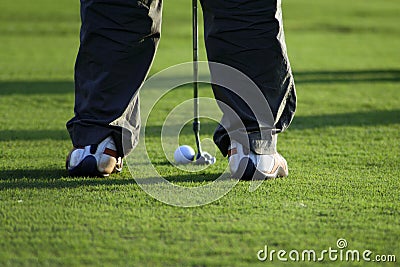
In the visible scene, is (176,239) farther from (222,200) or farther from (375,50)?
(375,50)

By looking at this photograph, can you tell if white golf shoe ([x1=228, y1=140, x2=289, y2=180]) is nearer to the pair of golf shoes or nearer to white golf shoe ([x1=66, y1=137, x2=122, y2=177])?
the pair of golf shoes

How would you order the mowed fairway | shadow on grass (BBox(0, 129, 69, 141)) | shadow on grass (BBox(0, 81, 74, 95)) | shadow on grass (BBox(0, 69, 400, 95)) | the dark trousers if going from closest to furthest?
1. the mowed fairway
2. the dark trousers
3. shadow on grass (BBox(0, 129, 69, 141))
4. shadow on grass (BBox(0, 81, 74, 95))
5. shadow on grass (BBox(0, 69, 400, 95))

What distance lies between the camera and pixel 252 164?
3.71 meters

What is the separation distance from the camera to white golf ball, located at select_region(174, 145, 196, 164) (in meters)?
4.11

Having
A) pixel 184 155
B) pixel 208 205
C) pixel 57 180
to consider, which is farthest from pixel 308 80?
pixel 208 205

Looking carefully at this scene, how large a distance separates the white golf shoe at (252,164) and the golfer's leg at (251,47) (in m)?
0.06

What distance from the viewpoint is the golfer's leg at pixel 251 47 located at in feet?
12.0

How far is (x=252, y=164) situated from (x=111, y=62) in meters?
0.76

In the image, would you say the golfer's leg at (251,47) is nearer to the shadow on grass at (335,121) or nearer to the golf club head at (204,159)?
the golf club head at (204,159)

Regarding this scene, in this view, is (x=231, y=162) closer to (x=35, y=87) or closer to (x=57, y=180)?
(x=57, y=180)

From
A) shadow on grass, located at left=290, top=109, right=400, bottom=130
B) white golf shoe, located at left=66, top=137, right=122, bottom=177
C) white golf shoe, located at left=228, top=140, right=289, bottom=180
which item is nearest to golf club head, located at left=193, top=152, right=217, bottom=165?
white golf shoe, located at left=228, top=140, right=289, bottom=180

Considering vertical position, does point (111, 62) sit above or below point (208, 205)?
above

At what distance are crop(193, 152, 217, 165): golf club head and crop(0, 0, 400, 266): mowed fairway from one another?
0.04m

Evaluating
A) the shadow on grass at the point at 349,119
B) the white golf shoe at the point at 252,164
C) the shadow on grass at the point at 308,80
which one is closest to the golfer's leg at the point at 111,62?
the white golf shoe at the point at 252,164
